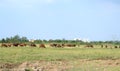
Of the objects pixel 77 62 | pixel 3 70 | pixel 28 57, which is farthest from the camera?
pixel 28 57

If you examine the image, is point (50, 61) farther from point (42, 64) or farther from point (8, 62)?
point (8, 62)

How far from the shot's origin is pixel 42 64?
81.5 feet

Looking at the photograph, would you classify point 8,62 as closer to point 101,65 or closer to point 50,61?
point 50,61

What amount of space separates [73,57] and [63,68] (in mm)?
5214

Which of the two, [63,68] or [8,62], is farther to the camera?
[8,62]

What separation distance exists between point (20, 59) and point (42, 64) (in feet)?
8.38

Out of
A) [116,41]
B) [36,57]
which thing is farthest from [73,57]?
[116,41]

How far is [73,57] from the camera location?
28312 millimetres

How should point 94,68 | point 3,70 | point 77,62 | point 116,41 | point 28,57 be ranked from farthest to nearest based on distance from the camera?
point 116,41 < point 28,57 < point 77,62 < point 3,70 < point 94,68

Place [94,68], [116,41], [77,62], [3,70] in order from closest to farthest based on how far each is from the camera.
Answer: [94,68] < [3,70] < [77,62] < [116,41]

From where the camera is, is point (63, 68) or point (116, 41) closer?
point (63, 68)

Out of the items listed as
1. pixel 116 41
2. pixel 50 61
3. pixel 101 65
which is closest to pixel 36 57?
pixel 50 61

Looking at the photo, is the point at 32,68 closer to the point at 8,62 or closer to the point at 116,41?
the point at 8,62

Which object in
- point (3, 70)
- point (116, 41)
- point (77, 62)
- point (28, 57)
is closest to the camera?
point (3, 70)
